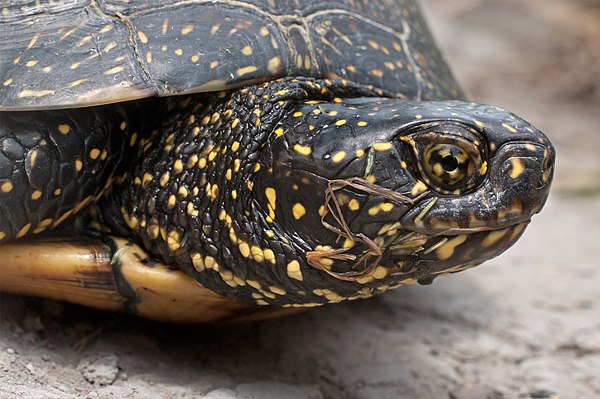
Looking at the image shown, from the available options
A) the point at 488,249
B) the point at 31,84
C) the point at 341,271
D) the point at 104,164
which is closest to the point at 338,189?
the point at 341,271

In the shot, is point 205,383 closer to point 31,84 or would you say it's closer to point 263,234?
point 263,234

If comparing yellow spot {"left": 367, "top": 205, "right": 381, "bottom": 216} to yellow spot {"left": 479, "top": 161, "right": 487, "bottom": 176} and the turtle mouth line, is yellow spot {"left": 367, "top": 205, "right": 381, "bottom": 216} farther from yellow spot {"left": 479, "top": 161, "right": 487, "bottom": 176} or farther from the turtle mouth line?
yellow spot {"left": 479, "top": 161, "right": 487, "bottom": 176}

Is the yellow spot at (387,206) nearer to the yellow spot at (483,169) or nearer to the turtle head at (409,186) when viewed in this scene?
the turtle head at (409,186)

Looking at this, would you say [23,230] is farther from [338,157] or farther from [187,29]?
[338,157]

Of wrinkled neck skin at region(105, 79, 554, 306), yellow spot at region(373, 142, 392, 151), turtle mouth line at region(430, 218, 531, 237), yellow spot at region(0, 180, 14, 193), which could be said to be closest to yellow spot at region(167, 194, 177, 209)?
wrinkled neck skin at region(105, 79, 554, 306)

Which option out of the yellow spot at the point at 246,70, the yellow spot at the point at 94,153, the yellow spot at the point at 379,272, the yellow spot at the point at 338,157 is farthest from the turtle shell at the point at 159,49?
the yellow spot at the point at 379,272

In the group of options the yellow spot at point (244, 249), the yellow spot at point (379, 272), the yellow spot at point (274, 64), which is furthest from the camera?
the yellow spot at point (274, 64)
